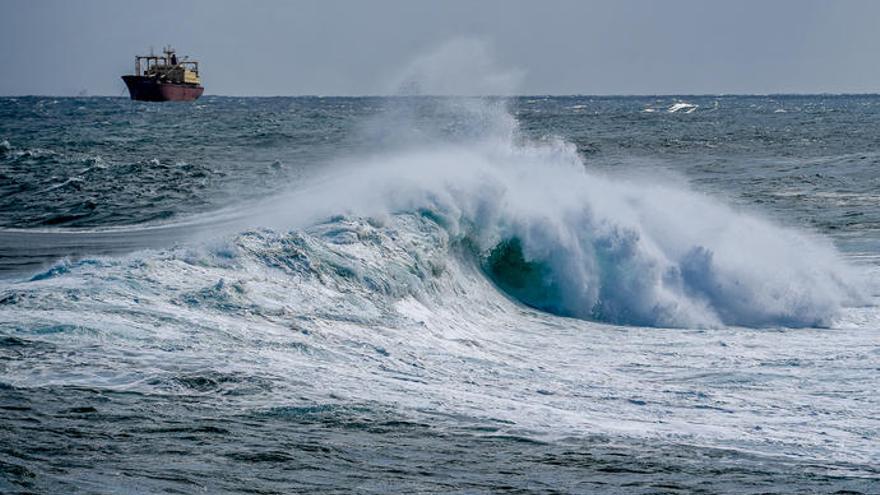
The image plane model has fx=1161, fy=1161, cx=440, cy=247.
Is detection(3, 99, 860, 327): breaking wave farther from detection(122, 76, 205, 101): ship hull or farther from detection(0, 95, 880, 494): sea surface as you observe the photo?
detection(122, 76, 205, 101): ship hull

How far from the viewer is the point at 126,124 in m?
61.2

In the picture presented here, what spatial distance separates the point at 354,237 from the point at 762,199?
53.8 ft

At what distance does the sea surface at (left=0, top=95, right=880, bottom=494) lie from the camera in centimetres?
690

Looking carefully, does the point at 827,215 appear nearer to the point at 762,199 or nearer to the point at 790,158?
the point at 762,199

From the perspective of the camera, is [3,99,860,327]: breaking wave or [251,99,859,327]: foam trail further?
[251,99,859,327]: foam trail

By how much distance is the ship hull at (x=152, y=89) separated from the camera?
311ft

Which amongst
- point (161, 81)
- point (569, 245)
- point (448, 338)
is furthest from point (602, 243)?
point (161, 81)

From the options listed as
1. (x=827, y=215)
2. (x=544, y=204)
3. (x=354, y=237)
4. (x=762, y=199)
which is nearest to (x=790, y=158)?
(x=762, y=199)

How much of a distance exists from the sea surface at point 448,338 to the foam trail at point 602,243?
0.18 ft

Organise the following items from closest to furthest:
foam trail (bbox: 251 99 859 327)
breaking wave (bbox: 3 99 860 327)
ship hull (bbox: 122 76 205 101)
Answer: breaking wave (bbox: 3 99 860 327), foam trail (bbox: 251 99 859 327), ship hull (bbox: 122 76 205 101)

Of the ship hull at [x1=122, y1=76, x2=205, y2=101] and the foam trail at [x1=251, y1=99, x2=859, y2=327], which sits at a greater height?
the ship hull at [x1=122, y1=76, x2=205, y2=101]

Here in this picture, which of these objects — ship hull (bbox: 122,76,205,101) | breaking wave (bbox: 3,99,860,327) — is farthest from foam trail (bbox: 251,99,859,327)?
ship hull (bbox: 122,76,205,101)

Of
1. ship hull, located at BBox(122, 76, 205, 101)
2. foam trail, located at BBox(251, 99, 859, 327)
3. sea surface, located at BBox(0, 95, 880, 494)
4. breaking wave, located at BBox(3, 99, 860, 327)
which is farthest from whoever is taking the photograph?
ship hull, located at BBox(122, 76, 205, 101)

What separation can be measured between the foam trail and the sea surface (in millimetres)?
54
